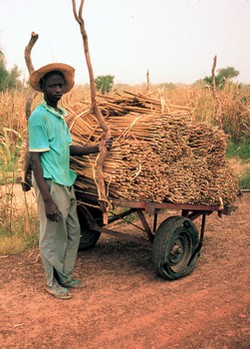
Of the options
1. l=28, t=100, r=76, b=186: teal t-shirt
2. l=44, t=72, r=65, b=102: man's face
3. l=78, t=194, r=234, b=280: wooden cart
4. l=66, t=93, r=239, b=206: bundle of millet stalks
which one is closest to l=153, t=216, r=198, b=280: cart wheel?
l=78, t=194, r=234, b=280: wooden cart

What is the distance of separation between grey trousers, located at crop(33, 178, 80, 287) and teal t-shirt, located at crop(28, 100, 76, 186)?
3.6 inches

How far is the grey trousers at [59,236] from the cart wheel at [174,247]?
715 mm

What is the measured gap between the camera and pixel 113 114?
4570 mm

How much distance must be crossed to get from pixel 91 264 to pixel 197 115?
6.04 m

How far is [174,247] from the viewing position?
430 centimetres

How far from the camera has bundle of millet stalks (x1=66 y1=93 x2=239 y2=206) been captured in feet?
12.7

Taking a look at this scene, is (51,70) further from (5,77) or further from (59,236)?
(5,77)

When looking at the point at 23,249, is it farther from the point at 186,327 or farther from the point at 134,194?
the point at 186,327

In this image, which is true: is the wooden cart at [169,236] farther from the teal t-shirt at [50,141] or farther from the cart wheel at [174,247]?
the teal t-shirt at [50,141]

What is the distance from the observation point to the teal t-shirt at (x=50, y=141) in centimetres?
360

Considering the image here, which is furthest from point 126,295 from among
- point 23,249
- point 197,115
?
point 197,115

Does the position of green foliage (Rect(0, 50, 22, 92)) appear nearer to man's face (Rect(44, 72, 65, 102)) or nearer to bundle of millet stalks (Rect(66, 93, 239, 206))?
bundle of millet stalks (Rect(66, 93, 239, 206))

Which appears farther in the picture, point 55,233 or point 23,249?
point 23,249

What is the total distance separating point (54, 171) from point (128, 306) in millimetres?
1168
